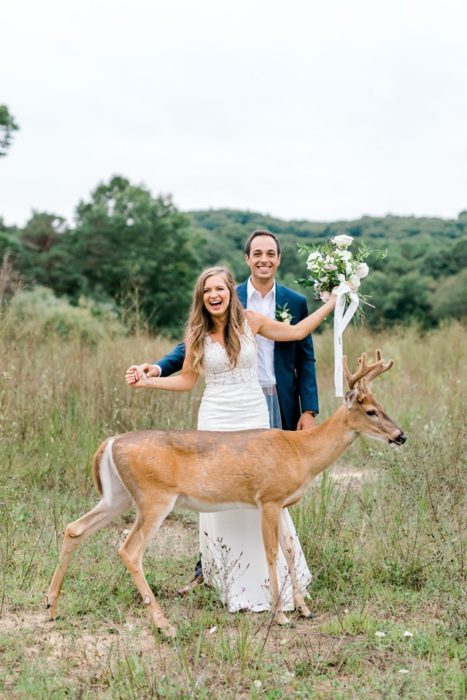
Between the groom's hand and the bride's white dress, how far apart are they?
410 millimetres

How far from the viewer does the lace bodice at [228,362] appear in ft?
18.3

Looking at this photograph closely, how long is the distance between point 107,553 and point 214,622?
1.28 metres

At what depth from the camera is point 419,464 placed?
731cm

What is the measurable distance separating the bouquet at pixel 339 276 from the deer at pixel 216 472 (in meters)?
0.38

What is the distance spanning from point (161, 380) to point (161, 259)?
25106mm

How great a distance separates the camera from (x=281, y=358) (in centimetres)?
601

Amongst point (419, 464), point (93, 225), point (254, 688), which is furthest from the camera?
point (93, 225)

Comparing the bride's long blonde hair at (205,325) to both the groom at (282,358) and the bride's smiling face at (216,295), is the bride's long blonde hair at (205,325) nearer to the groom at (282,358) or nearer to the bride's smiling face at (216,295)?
the bride's smiling face at (216,295)

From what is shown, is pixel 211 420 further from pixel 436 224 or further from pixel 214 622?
pixel 436 224

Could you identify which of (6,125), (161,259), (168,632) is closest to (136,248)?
(161,259)

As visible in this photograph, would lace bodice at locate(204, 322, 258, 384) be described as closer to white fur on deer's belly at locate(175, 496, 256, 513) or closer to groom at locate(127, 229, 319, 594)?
groom at locate(127, 229, 319, 594)

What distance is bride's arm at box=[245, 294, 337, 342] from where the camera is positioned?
18.4 feet

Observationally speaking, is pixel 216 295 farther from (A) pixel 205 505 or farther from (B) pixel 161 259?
(B) pixel 161 259

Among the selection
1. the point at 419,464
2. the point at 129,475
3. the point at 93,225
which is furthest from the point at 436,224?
the point at 129,475
